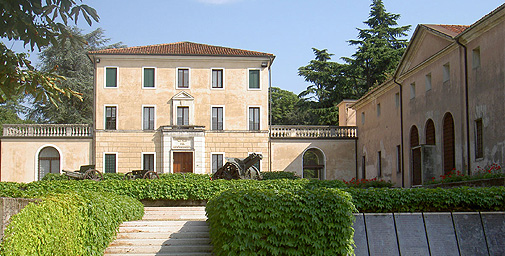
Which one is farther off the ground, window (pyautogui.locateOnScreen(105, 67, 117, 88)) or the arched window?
window (pyautogui.locateOnScreen(105, 67, 117, 88))

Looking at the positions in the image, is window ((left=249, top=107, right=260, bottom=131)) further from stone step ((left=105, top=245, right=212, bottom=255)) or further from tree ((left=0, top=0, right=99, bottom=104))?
tree ((left=0, top=0, right=99, bottom=104))

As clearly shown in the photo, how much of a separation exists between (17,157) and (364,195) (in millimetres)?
35098

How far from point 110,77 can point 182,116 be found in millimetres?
5712

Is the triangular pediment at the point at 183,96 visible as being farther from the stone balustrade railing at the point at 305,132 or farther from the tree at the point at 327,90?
the tree at the point at 327,90

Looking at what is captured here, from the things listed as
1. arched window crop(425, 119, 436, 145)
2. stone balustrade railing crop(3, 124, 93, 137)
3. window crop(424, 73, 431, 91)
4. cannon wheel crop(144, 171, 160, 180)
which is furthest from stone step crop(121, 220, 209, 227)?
stone balustrade railing crop(3, 124, 93, 137)

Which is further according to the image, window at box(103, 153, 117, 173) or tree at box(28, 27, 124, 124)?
tree at box(28, 27, 124, 124)

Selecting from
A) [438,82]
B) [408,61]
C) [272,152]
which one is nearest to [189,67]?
[272,152]

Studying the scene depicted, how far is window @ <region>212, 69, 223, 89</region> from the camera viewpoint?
43375mm

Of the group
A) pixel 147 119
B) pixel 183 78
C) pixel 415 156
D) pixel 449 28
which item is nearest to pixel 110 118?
pixel 147 119

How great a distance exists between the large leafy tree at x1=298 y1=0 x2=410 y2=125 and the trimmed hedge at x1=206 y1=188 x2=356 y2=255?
143ft

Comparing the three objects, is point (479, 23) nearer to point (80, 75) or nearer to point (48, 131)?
point (48, 131)

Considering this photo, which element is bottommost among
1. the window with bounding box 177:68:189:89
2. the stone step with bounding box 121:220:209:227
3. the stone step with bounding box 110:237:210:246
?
the stone step with bounding box 110:237:210:246

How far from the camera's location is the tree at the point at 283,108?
226ft

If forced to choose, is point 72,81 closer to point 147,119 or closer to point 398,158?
point 147,119
